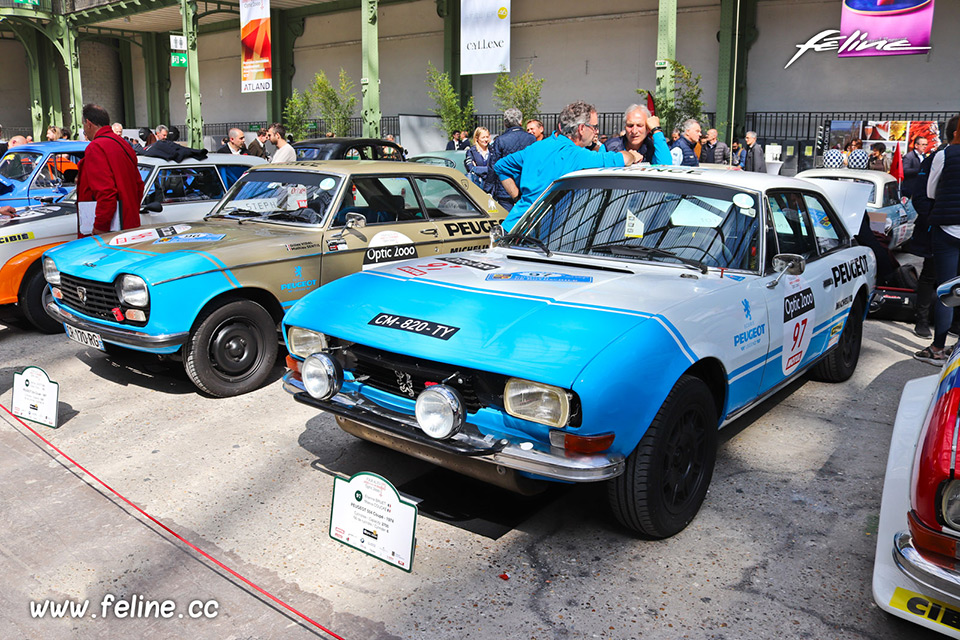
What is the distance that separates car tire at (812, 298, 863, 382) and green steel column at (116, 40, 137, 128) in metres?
37.0

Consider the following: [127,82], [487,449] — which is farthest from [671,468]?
[127,82]

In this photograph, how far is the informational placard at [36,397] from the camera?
4789 mm

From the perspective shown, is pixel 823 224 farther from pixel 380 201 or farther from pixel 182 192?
pixel 182 192

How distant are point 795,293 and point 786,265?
10.9 inches

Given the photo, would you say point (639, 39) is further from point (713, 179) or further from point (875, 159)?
point (713, 179)

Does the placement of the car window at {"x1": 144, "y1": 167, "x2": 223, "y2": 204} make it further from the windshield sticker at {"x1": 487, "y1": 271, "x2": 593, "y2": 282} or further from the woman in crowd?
the windshield sticker at {"x1": 487, "y1": 271, "x2": 593, "y2": 282}

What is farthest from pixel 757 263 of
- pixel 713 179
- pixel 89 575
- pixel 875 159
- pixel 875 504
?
pixel 875 159

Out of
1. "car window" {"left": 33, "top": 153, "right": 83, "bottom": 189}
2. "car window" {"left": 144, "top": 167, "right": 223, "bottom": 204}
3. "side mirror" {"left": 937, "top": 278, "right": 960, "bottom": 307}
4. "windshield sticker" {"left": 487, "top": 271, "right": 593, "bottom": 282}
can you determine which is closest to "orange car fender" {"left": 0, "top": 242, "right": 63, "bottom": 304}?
"car window" {"left": 144, "top": 167, "right": 223, "bottom": 204}

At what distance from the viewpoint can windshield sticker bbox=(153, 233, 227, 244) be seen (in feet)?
18.3

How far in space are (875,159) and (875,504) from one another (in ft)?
39.4

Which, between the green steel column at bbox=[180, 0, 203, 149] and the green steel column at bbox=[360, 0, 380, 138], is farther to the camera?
the green steel column at bbox=[180, 0, 203, 149]

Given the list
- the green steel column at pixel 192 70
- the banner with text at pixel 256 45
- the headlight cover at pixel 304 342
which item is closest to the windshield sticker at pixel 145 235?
the headlight cover at pixel 304 342

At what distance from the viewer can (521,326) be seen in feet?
10.5

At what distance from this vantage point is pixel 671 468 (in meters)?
3.36
